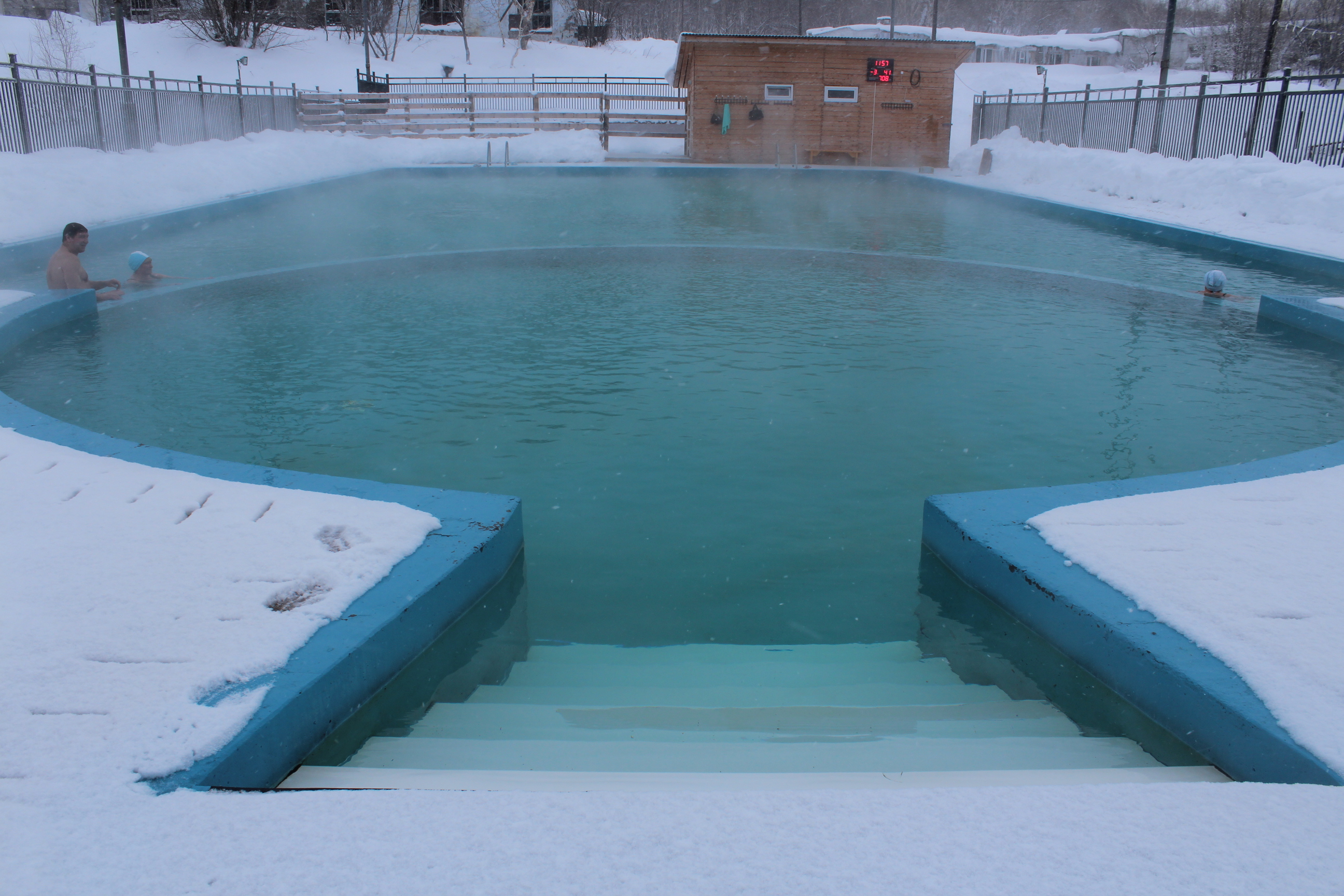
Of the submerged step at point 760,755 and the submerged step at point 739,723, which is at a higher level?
the submerged step at point 760,755

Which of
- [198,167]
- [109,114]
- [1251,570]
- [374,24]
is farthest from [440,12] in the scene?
[1251,570]

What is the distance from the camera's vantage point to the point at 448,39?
1818 inches

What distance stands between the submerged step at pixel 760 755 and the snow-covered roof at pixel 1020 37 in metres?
56.8

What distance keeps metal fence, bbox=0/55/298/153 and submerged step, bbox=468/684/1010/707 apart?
14.0m

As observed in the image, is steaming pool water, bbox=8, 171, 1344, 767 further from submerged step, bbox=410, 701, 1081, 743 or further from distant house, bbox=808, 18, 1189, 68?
distant house, bbox=808, 18, 1189, 68

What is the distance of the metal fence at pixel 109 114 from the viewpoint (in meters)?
13.3

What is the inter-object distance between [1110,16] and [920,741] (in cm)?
7949

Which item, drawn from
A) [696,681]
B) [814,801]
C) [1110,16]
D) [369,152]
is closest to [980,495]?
[696,681]

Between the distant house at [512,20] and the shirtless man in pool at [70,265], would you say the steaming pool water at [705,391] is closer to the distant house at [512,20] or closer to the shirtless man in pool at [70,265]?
the shirtless man in pool at [70,265]

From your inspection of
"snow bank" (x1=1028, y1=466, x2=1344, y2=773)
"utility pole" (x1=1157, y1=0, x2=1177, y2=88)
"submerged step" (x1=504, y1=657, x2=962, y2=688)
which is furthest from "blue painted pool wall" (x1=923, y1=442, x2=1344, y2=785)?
"utility pole" (x1=1157, y1=0, x2=1177, y2=88)

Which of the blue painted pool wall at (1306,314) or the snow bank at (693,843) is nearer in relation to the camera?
the snow bank at (693,843)

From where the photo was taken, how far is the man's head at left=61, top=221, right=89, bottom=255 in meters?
7.79

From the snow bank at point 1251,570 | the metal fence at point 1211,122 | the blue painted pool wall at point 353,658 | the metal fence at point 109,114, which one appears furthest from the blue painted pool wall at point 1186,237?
the metal fence at point 109,114

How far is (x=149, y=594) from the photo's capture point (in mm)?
2514
